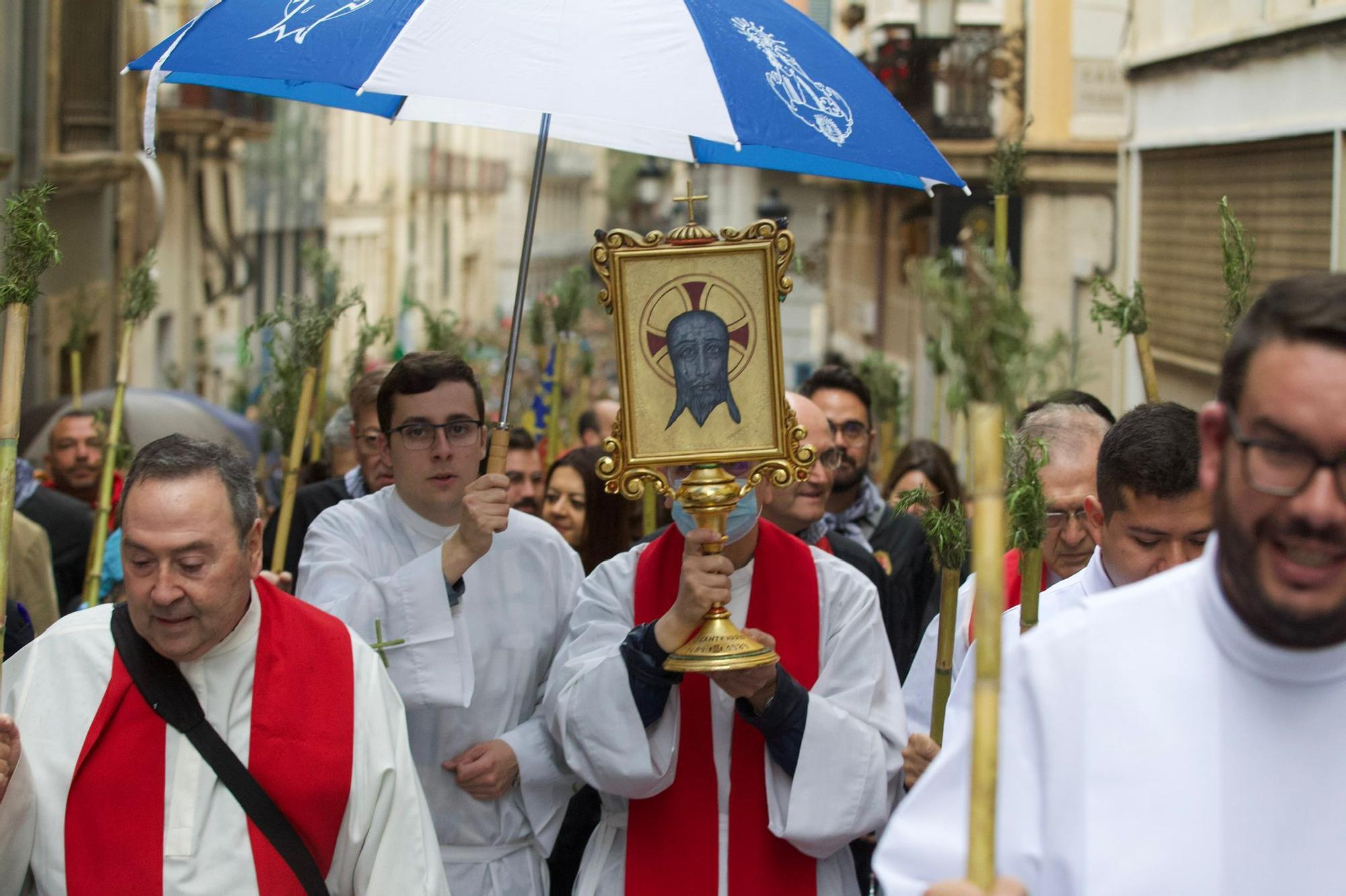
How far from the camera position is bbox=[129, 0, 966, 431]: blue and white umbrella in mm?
3848

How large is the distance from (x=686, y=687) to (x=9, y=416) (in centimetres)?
165

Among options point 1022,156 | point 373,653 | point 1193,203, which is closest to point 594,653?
point 373,653

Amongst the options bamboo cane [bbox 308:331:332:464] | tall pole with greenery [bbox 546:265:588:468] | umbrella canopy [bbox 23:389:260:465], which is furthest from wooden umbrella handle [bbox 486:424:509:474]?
umbrella canopy [bbox 23:389:260:465]

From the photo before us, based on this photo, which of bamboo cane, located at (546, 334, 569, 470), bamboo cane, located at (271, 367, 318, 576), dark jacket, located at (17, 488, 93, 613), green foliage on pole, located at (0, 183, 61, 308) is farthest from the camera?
bamboo cane, located at (546, 334, 569, 470)

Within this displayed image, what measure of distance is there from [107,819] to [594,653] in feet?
3.78

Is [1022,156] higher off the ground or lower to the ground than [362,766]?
higher

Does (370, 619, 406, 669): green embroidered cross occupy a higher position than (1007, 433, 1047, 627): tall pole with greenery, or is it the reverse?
(1007, 433, 1047, 627): tall pole with greenery

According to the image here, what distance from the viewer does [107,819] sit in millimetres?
3643

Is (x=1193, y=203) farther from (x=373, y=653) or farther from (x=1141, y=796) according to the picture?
(x=1141, y=796)

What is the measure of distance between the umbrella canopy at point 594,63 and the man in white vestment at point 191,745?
36.3 inches

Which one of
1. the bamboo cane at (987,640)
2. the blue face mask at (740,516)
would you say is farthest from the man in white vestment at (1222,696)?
the blue face mask at (740,516)

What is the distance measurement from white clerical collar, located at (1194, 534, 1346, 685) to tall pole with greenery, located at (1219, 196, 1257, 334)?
2.20 meters

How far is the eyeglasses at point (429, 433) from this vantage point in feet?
15.5

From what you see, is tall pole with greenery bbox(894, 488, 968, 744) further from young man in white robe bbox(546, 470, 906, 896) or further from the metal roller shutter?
the metal roller shutter
